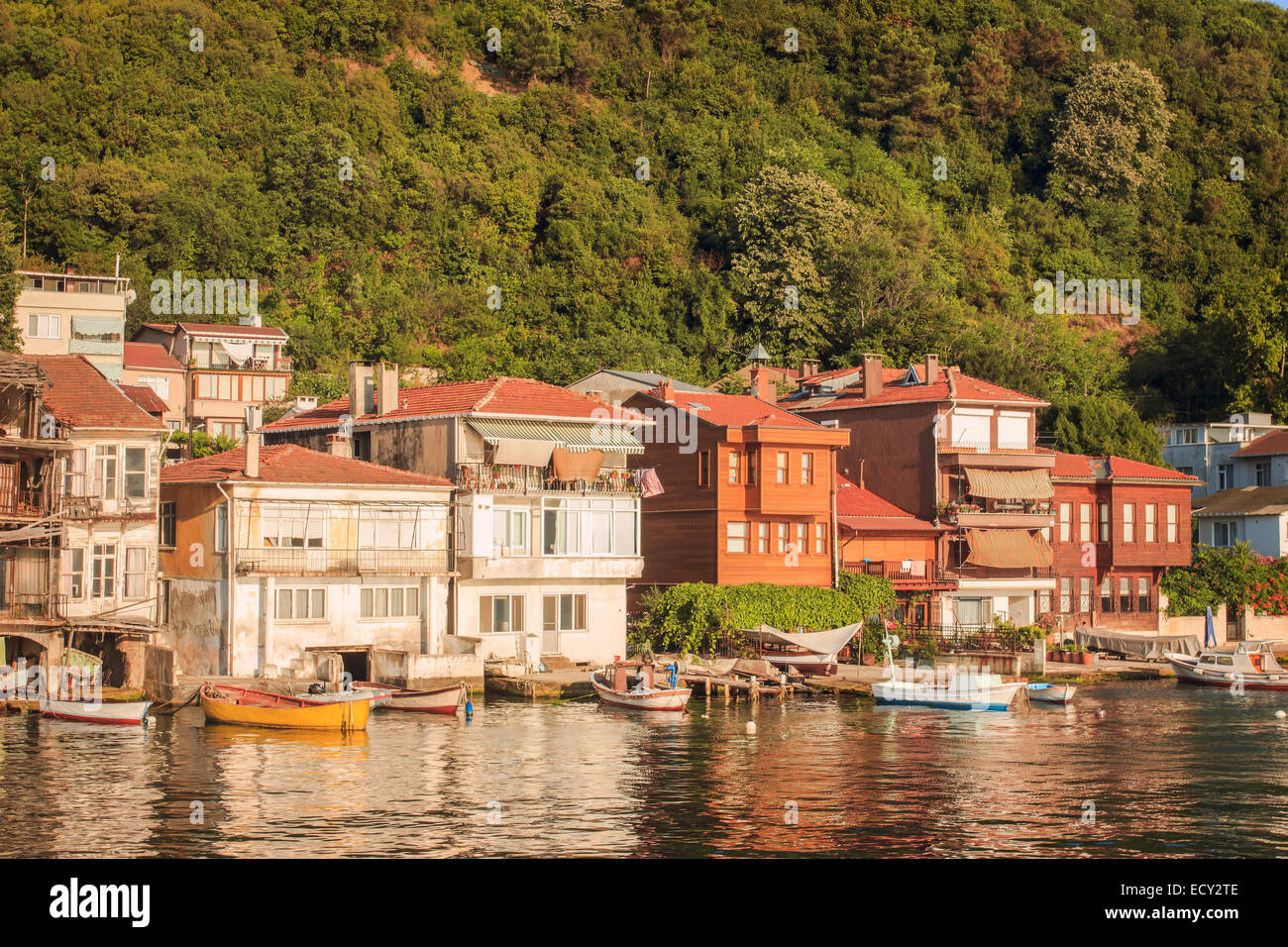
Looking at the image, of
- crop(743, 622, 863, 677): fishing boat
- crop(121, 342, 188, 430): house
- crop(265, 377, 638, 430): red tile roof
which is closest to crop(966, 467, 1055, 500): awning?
crop(743, 622, 863, 677): fishing boat

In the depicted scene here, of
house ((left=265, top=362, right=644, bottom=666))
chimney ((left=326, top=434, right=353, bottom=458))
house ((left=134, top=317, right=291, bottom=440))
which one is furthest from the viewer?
house ((left=134, top=317, right=291, bottom=440))

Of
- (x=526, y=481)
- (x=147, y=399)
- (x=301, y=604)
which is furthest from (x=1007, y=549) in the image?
(x=147, y=399)

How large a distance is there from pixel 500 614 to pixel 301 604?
800 cm

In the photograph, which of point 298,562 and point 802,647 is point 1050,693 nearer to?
point 802,647

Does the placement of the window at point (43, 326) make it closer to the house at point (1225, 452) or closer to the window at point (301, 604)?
the window at point (301, 604)

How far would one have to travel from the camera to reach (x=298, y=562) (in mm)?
48000

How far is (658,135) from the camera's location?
121 m

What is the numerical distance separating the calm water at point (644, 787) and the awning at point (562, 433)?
10.4m

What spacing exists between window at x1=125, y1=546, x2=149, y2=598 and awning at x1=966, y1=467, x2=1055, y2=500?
3828 cm

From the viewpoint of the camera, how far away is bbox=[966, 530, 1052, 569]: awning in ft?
227

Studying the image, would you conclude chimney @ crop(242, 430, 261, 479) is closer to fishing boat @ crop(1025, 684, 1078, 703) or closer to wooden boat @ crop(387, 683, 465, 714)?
wooden boat @ crop(387, 683, 465, 714)

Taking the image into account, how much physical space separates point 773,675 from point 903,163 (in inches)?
3252
